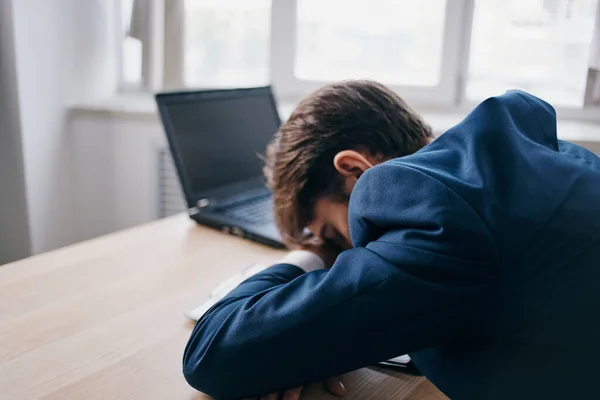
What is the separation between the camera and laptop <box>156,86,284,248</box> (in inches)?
54.8

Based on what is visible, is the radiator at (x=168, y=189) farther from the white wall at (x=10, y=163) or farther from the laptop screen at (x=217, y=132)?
the laptop screen at (x=217, y=132)

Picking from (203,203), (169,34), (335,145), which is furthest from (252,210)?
(169,34)

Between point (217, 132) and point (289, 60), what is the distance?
899mm

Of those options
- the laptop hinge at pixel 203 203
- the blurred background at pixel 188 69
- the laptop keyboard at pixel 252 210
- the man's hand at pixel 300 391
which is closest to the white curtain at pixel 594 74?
the blurred background at pixel 188 69

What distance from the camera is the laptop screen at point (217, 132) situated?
1.41 metres

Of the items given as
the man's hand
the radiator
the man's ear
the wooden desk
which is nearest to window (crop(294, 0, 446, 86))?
the radiator

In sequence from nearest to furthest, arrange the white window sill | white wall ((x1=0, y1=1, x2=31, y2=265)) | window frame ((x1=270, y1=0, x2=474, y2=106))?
white wall ((x1=0, y1=1, x2=31, y2=265)) → the white window sill → window frame ((x1=270, y1=0, x2=474, y2=106))

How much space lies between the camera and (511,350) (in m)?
0.65

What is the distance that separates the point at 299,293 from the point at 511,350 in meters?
0.22

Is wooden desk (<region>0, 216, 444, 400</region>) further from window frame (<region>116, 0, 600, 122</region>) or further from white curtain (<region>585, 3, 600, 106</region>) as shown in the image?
white curtain (<region>585, 3, 600, 106</region>)

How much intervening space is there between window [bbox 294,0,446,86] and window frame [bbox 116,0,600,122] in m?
0.03

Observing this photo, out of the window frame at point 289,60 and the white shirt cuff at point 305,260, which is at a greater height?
the window frame at point 289,60

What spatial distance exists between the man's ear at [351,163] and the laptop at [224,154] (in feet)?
1.60

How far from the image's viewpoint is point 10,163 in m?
1.98
